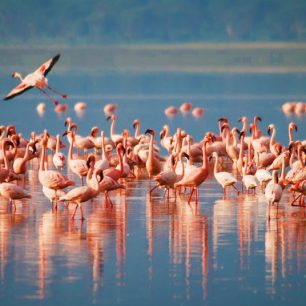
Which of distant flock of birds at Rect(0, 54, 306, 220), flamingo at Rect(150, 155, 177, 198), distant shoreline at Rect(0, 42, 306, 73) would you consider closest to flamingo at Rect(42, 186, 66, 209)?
distant flock of birds at Rect(0, 54, 306, 220)

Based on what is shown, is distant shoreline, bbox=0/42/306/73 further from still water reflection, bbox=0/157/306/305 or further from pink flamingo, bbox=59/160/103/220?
pink flamingo, bbox=59/160/103/220

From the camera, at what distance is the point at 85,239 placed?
12.2 meters

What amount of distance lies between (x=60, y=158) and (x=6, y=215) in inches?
142

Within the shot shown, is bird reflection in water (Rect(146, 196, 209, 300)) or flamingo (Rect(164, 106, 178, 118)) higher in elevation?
flamingo (Rect(164, 106, 178, 118))

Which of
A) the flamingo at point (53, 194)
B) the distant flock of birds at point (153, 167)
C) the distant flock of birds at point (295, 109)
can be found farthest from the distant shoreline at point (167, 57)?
the flamingo at point (53, 194)

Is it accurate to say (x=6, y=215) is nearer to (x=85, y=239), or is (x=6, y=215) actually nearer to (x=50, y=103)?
(x=85, y=239)

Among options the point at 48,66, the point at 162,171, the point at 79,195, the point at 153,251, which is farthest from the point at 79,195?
the point at 48,66

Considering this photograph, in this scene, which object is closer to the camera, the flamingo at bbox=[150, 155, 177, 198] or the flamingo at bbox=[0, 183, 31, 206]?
the flamingo at bbox=[0, 183, 31, 206]

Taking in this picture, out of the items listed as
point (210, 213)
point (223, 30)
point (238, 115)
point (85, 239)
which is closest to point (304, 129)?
point (238, 115)

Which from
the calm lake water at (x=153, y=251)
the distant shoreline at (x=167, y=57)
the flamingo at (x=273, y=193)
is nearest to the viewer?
the calm lake water at (x=153, y=251)

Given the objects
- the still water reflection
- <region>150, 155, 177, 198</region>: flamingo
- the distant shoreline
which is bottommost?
the still water reflection

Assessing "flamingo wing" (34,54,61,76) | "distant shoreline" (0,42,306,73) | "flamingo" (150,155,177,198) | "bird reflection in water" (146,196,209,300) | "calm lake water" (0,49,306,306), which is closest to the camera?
"calm lake water" (0,49,306,306)

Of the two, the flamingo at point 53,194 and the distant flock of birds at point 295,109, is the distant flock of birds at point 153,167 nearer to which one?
the flamingo at point 53,194

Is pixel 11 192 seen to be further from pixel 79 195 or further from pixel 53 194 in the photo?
pixel 79 195
